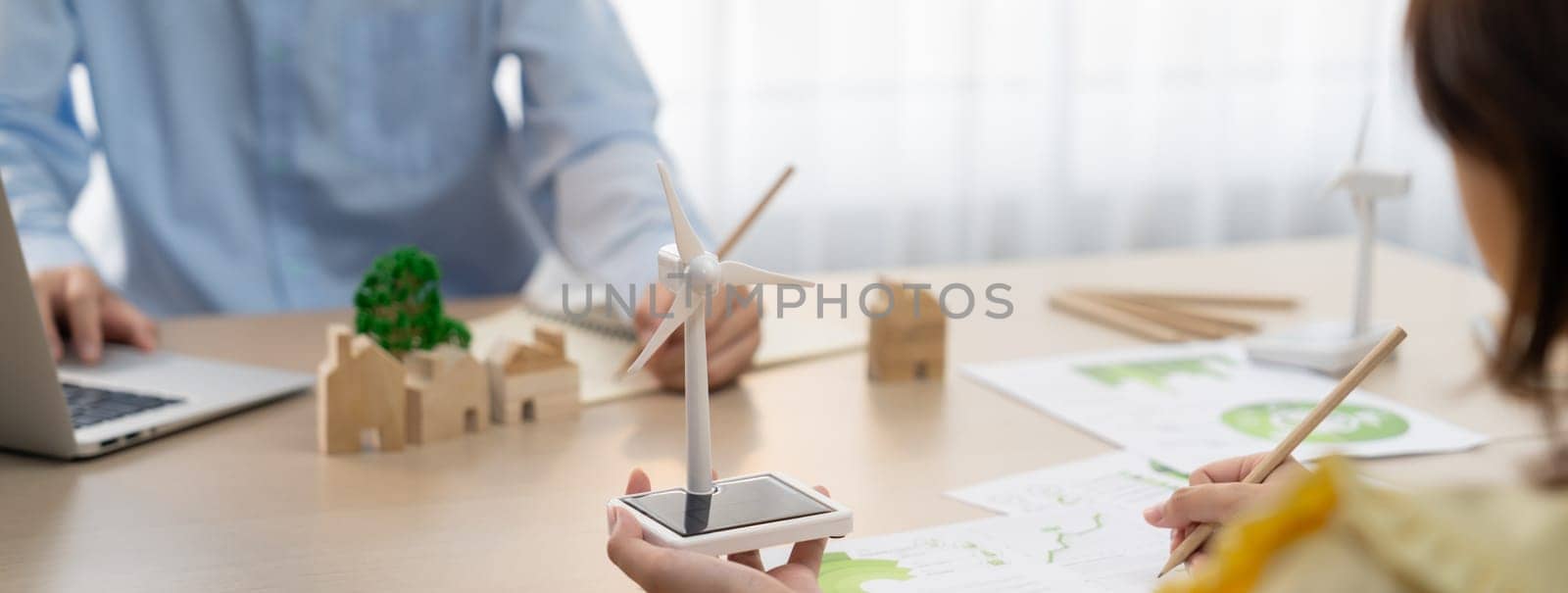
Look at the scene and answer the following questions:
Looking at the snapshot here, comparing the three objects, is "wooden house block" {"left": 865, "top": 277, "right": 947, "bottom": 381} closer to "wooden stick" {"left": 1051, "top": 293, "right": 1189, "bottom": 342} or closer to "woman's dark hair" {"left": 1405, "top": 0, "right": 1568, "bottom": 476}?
"wooden stick" {"left": 1051, "top": 293, "right": 1189, "bottom": 342}

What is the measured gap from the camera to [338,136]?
5.22ft

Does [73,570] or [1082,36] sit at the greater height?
[1082,36]

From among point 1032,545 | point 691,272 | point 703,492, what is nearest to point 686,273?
point 691,272

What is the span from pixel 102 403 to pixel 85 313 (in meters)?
0.18

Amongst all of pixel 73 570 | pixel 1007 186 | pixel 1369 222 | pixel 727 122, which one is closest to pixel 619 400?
pixel 73 570

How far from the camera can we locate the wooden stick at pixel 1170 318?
1.30 meters

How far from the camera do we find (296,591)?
0.74m

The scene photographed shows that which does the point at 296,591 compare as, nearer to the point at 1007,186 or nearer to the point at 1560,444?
the point at 1560,444

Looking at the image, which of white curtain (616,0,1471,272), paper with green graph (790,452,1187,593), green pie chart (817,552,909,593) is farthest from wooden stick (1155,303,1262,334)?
white curtain (616,0,1471,272)

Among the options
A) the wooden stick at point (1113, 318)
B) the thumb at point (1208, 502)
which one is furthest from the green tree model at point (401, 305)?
the wooden stick at point (1113, 318)

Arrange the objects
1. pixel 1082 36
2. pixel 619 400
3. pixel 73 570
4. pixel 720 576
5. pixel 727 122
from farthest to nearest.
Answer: pixel 1082 36
pixel 727 122
pixel 619 400
pixel 73 570
pixel 720 576

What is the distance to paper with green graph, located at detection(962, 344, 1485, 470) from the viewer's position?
984 millimetres

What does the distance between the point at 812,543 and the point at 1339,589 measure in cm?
33

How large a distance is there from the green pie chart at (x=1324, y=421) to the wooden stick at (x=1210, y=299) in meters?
0.32
